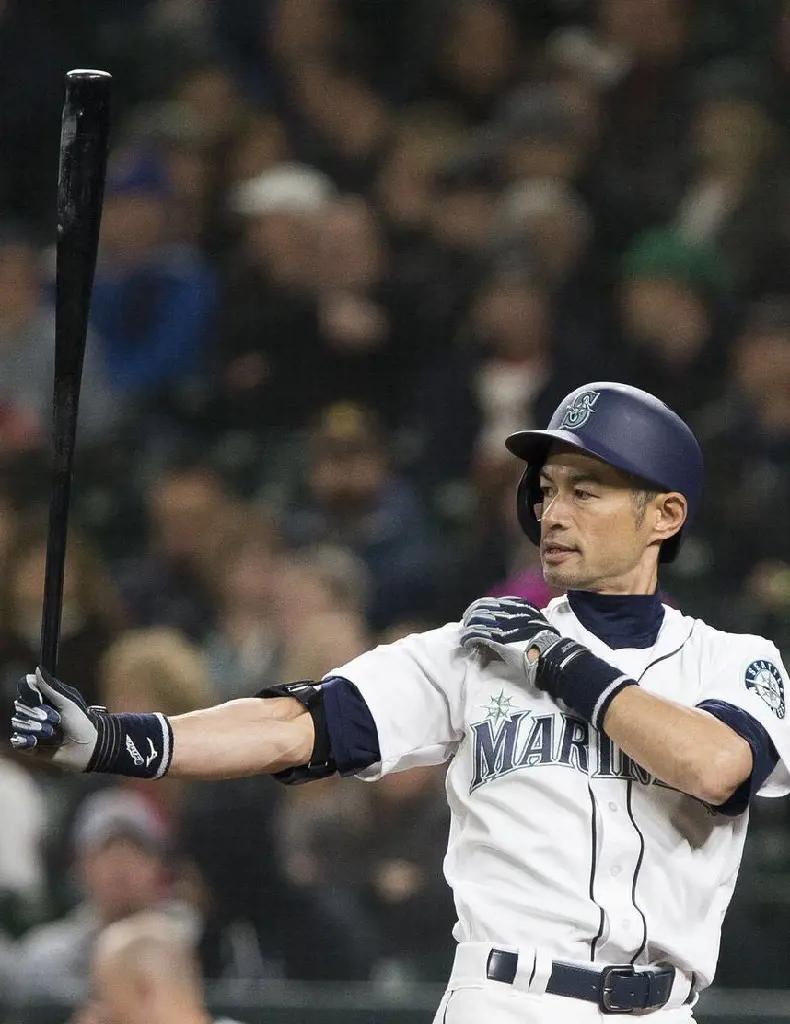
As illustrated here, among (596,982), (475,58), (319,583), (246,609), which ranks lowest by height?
(246,609)

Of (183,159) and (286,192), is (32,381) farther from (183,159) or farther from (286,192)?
(286,192)

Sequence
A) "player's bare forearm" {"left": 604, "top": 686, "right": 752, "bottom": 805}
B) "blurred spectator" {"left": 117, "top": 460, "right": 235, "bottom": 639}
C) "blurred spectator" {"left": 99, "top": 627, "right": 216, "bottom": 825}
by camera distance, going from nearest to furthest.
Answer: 1. "player's bare forearm" {"left": 604, "top": 686, "right": 752, "bottom": 805}
2. "blurred spectator" {"left": 99, "top": 627, "right": 216, "bottom": 825}
3. "blurred spectator" {"left": 117, "top": 460, "right": 235, "bottom": 639}

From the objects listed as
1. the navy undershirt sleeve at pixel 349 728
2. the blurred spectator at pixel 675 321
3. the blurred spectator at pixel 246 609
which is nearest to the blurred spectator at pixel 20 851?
the blurred spectator at pixel 246 609

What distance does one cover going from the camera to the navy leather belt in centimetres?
218

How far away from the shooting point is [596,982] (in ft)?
7.14

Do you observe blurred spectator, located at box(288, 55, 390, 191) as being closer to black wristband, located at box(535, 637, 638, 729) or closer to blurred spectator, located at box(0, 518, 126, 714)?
blurred spectator, located at box(0, 518, 126, 714)

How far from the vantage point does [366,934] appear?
168 inches

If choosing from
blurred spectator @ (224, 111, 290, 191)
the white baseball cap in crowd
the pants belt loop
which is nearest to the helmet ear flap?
the pants belt loop

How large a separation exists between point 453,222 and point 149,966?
2671mm

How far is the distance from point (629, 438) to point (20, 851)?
275cm

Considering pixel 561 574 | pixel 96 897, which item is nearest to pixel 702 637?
pixel 561 574

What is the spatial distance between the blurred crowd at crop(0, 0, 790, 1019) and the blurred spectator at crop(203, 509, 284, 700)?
0.04ft

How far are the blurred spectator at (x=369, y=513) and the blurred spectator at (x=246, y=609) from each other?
4.5 inches

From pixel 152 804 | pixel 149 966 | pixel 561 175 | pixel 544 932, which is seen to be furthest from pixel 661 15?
pixel 544 932
